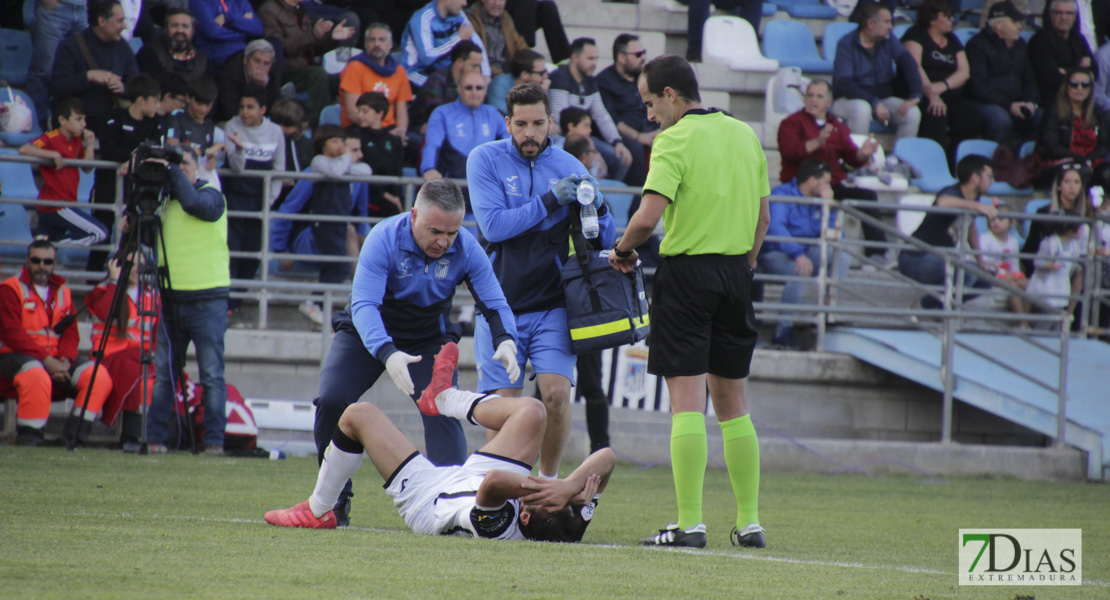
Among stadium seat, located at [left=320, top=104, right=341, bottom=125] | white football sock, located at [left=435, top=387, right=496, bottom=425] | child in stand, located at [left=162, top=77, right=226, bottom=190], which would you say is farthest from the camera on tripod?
white football sock, located at [left=435, top=387, right=496, bottom=425]

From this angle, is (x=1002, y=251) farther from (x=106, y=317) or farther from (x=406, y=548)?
(x=406, y=548)

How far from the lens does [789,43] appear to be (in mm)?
14875

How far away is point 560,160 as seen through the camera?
6137 millimetres

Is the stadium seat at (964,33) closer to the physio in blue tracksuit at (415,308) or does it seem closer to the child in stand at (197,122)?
the child in stand at (197,122)

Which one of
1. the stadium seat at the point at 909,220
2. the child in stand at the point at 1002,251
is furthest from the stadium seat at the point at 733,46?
the child in stand at the point at 1002,251

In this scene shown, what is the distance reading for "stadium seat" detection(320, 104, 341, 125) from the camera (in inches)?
458

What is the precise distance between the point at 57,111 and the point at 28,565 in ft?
23.7

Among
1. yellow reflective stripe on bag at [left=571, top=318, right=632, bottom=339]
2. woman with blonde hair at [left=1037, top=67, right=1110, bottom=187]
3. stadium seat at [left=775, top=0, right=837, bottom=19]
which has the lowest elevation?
yellow reflective stripe on bag at [left=571, top=318, right=632, bottom=339]

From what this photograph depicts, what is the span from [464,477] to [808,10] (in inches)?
469

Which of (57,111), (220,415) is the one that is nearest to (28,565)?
(220,415)

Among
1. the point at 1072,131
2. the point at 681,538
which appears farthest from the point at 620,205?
the point at 681,538

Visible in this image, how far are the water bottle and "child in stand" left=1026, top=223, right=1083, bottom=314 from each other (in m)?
7.74

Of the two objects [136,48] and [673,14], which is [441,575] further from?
[673,14]

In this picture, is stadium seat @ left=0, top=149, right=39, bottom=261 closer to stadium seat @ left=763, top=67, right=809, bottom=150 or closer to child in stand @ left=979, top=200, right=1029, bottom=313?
stadium seat @ left=763, top=67, right=809, bottom=150
